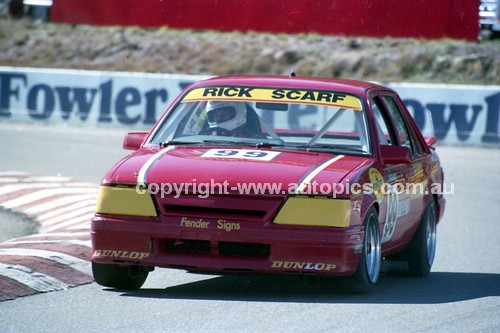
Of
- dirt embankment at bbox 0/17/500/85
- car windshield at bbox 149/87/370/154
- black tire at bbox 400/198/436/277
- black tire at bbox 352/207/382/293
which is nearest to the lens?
black tire at bbox 352/207/382/293

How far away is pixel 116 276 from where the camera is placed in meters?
7.24

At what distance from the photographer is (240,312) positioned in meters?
6.52

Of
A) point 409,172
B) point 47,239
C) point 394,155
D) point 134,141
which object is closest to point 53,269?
point 134,141

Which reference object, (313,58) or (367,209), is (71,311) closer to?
(367,209)

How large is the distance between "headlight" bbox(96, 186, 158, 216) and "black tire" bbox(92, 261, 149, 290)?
1.37 feet

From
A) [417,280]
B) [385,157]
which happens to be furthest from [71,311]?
[417,280]

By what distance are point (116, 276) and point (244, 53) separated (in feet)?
78.0

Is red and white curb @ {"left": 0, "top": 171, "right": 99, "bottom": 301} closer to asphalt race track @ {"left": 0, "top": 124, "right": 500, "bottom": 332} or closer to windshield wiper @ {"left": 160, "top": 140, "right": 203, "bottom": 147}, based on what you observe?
asphalt race track @ {"left": 0, "top": 124, "right": 500, "bottom": 332}

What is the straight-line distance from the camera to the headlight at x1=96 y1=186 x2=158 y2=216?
689 centimetres

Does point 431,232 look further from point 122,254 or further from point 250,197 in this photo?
point 122,254

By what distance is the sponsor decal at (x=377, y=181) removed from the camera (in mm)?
7355

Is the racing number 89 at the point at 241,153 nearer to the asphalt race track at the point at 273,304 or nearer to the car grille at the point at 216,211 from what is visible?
the car grille at the point at 216,211

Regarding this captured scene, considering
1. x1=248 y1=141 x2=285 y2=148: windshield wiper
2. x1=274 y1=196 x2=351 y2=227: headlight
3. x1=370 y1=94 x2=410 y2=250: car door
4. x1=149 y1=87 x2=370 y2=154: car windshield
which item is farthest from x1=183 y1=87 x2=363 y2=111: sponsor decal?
x1=274 y1=196 x2=351 y2=227: headlight

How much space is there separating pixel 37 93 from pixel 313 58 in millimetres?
8881
